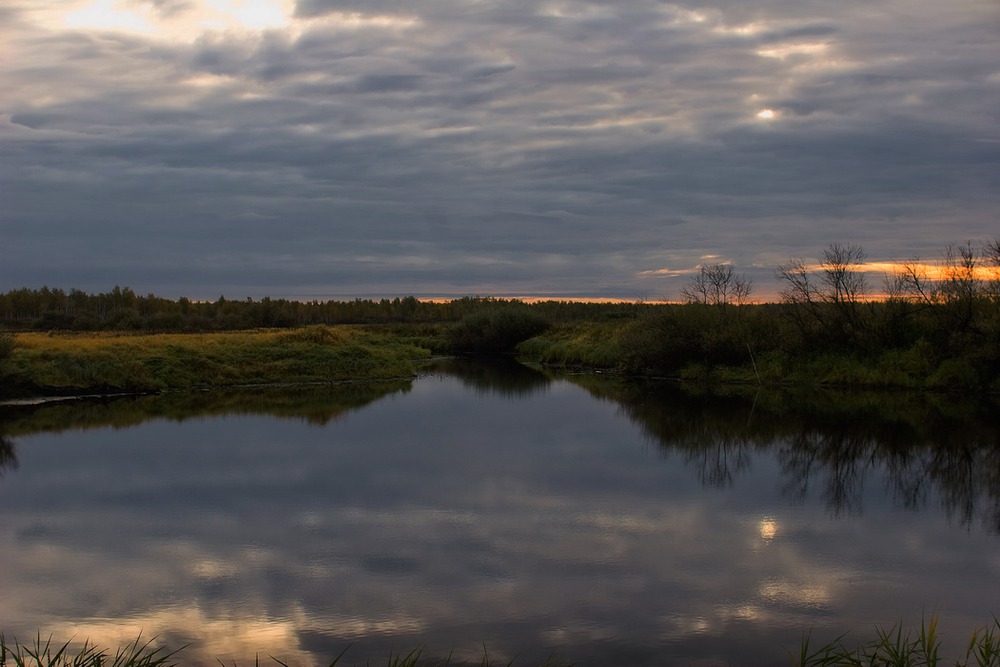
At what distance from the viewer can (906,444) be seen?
66.1ft

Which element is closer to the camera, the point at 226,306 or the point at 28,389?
the point at 28,389

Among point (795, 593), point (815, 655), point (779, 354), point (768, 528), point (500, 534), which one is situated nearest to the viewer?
point (815, 655)

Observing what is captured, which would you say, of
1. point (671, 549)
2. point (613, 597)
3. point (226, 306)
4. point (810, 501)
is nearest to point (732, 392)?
point (810, 501)

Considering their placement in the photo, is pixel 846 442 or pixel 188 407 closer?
pixel 846 442

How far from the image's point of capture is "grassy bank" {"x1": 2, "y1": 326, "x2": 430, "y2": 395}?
99.8 ft

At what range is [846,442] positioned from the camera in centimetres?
2062

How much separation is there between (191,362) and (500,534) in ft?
82.6

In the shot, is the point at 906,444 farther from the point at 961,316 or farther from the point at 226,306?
the point at 226,306

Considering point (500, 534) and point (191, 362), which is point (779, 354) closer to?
point (191, 362)

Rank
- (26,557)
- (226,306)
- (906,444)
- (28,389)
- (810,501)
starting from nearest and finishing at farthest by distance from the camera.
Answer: (26,557), (810,501), (906,444), (28,389), (226,306)

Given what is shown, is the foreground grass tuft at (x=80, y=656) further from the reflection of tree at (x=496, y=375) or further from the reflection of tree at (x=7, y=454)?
the reflection of tree at (x=496, y=375)

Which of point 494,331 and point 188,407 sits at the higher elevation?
point 494,331

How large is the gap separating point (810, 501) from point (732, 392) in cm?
1800

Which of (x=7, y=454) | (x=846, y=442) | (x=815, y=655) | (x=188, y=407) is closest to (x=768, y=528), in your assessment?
(x=815, y=655)
